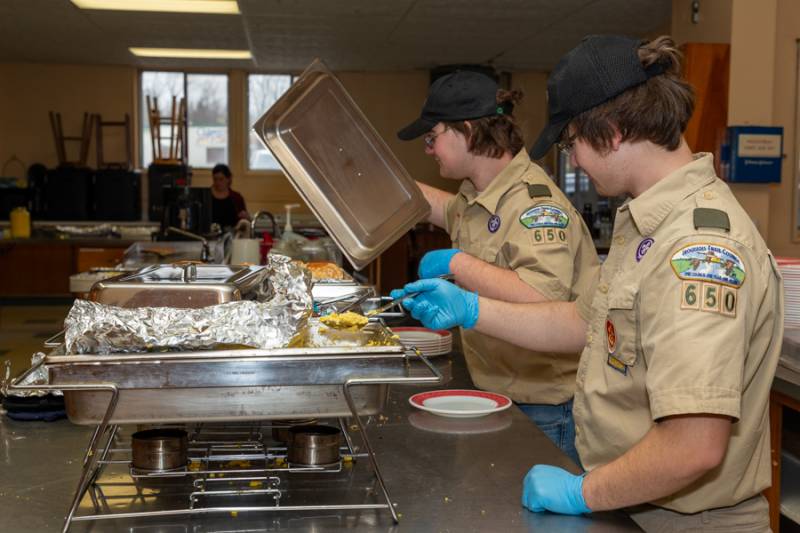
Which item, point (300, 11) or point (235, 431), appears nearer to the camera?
point (235, 431)

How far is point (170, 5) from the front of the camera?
23.3 feet

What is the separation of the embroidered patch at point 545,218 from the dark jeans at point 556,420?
1.51 feet

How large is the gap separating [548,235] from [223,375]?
1107mm

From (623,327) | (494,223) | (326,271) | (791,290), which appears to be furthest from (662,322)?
(326,271)

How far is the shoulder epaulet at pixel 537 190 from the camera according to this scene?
2.19m

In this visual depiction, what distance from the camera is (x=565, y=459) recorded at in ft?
4.91

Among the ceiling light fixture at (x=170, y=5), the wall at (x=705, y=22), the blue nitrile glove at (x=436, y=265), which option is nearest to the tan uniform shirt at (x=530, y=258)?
the blue nitrile glove at (x=436, y=265)

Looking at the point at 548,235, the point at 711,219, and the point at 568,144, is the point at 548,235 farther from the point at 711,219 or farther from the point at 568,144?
the point at 711,219

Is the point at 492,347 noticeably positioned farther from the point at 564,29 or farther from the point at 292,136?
the point at 564,29

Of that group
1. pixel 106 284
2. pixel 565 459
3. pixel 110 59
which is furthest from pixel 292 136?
pixel 110 59

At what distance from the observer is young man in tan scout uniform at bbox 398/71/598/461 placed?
81.0 inches

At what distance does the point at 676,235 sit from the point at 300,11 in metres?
6.56

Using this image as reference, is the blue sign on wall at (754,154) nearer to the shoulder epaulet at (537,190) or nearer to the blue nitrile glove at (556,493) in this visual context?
the shoulder epaulet at (537,190)

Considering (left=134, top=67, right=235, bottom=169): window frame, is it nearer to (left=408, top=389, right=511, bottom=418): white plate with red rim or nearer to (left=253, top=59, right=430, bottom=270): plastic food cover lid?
(left=253, top=59, right=430, bottom=270): plastic food cover lid
